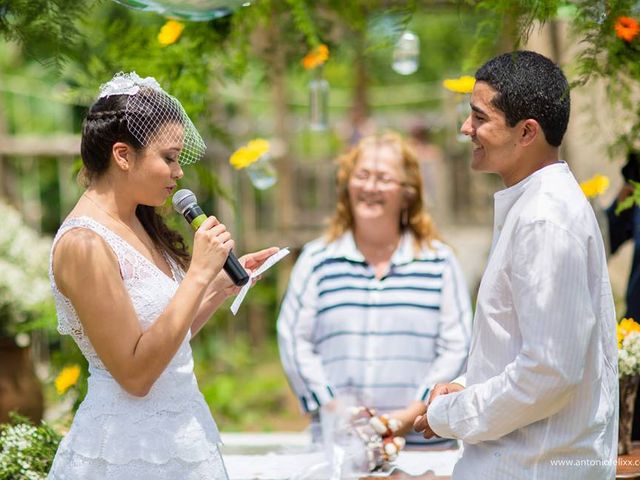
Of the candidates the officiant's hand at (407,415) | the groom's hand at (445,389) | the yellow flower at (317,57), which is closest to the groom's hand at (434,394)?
the groom's hand at (445,389)

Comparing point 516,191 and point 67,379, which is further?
point 67,379

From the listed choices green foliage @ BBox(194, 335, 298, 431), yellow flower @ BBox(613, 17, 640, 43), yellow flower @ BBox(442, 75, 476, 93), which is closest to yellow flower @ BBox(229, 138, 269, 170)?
yellow flower @ BBox(442, 75, 476, 93)

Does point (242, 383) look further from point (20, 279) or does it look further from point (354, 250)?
point (354, 250)

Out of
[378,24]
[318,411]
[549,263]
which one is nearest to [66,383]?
[318,411]

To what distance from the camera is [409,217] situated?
12.1 feet

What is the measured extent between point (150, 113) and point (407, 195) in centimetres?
165

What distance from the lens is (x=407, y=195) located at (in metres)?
3.64

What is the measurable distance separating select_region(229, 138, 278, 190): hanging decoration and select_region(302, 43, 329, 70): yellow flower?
0.40 m

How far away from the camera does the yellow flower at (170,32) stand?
3420 millimetres

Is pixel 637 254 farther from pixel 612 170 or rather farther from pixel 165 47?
pixel 165 47

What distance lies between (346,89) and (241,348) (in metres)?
6.21

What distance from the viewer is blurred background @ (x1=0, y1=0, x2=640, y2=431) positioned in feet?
9.66

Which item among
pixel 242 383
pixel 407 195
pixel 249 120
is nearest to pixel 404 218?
pixel 407 195

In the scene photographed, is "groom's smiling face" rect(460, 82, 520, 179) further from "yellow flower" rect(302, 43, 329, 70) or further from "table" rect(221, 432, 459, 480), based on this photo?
"yellow flower" rect(302, 43, 329, 70)
